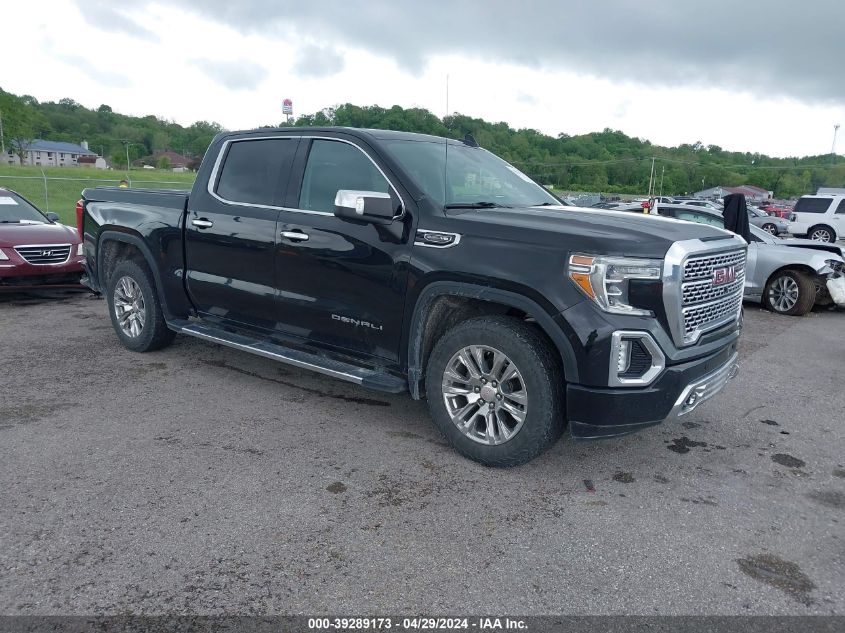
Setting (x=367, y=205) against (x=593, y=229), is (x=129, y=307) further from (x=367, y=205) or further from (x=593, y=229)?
(x=593, y=229)

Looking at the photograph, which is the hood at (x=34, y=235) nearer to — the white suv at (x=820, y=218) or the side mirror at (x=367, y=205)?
the side mirror at (x=367, y=205)

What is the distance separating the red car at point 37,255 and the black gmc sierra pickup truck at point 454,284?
3689 millimetres

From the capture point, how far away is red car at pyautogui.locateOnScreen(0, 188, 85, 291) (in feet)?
27.0

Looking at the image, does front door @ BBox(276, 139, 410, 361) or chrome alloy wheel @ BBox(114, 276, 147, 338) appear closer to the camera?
front door @ BBox(276, 139, 410, 361)

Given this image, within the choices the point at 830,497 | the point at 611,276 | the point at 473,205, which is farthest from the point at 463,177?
the point at 830,497

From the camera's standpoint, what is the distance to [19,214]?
9438 mm

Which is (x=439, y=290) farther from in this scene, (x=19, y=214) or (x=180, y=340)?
(x=19, y=214)

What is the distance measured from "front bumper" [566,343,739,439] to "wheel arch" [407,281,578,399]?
149mm

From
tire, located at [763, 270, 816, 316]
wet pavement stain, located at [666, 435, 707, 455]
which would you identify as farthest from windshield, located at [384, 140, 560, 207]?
tire, located at [763, 270, 816, 316]

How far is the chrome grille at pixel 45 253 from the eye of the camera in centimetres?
832

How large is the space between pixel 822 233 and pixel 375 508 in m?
24.8

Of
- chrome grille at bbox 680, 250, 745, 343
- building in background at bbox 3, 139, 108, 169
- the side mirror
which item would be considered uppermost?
building in background at bbox 3, 139, 108, 169

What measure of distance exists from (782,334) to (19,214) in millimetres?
10218

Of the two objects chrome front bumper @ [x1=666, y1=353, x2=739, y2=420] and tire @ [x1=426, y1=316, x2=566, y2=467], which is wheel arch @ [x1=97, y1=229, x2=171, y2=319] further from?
chrome front bumper @ [x1=666, y1=353, x2=739, y2=420]
